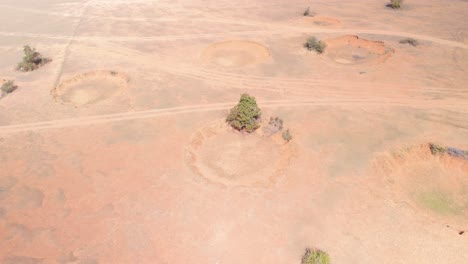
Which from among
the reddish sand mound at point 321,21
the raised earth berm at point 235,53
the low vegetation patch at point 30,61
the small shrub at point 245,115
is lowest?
the small shrub at point 245,115

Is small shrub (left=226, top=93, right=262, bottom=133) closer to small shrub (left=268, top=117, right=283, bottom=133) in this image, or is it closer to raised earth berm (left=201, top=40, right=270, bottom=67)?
small shrub (left=268, top=117, right=283, bottom=133)

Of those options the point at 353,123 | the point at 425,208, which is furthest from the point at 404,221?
the point at 353,123

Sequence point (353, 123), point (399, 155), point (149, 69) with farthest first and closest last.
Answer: point (149, 69) < point (353, 123) < point (399, 155)

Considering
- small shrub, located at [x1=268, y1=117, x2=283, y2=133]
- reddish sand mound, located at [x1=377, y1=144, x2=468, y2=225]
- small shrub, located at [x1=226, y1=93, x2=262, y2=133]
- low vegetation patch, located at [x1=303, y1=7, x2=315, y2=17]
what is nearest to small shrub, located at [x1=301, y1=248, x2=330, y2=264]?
reddish sand mound, located at [x1=377, y1=144, x2=468, y2=225]

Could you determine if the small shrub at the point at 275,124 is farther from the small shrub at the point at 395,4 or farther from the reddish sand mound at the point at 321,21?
the small shrub at the point at 395,4

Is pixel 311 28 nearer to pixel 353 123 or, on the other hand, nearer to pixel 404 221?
pixel 353 123

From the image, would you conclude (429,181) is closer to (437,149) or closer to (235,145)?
(437,149)

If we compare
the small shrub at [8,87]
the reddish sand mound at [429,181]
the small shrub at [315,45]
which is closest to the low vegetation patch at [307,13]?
the small shrub at [315,45]
